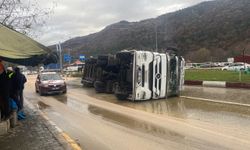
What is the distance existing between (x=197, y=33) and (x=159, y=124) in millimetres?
91057

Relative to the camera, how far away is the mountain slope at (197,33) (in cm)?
8806

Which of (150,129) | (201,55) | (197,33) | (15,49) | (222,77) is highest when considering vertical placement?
(197,33)

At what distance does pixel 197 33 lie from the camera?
9981cm

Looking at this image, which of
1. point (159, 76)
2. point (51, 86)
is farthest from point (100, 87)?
point (159, 76)

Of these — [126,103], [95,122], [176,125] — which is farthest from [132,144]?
[126,103]

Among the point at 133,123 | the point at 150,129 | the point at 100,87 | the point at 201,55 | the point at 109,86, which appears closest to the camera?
the point at 150,129

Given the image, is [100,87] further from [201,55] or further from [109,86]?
[201,55]

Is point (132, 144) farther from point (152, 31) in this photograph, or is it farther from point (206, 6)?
point (206, 6)

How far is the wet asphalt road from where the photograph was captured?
8.73m

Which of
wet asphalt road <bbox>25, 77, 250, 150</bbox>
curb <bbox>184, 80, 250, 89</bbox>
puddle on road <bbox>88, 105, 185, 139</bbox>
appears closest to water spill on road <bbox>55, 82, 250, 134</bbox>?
wet asphalt road <bbox>25, 77, 250, 150</bbox>

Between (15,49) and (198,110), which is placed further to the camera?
(198,110)

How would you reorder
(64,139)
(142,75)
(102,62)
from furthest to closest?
(102,62), (142,75), (64,139)

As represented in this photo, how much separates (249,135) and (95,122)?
5.21 m

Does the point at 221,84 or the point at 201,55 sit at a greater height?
the point at 201,55
